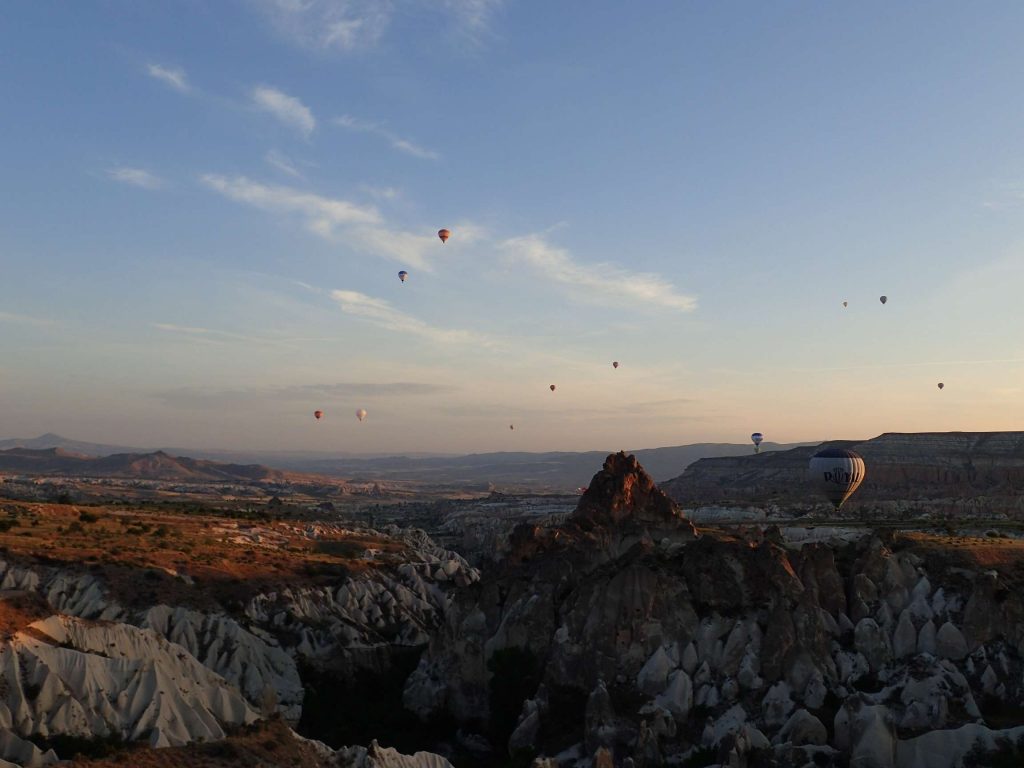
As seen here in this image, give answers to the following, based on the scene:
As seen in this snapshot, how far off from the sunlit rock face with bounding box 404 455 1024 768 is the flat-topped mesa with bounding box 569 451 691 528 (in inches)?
171

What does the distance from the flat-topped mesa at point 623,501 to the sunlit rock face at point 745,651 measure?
14.2 ft

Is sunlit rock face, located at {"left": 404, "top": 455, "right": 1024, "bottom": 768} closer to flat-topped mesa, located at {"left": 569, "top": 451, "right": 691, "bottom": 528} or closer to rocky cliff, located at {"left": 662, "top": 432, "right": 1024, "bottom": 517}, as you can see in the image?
flat-topped mesa, located at {"left": 569, "top": 451, "right": 691, "bottom": 528}

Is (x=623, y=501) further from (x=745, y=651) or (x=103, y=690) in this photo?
(x=103, y=690)

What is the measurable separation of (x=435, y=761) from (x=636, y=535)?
25.4m

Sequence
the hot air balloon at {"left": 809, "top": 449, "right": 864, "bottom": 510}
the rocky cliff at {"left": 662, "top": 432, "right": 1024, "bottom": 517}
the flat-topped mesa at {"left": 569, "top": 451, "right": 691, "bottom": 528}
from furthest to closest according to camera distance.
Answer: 1. the rocky cliff at {"left": 662, "top": 432, "right": 1024, "bottom": 517}
2. the hot air balloon at {"left": 809, "top": 449, "right": 864, "bottom": 510}
3. the flat-topped mesa at {"left": 569, "top": 451, "right": 691, "bottom": 528}

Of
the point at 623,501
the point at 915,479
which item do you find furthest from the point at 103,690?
the point at 915,479

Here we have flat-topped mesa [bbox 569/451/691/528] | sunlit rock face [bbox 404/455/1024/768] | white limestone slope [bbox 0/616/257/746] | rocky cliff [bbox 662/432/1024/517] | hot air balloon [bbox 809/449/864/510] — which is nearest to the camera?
white limestone slope [bbox 0/616/257/746]

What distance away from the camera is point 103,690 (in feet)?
101

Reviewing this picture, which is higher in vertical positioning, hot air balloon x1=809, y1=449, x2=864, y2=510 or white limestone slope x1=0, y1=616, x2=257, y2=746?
hot air balloon x1=809, y1=449, x2=864, y2=510

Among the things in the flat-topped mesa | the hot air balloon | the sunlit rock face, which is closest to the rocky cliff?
the hot air balloon

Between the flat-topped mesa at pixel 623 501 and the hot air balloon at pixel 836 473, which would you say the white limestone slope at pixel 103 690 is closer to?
the flat-topped mesa at pixel 623 501

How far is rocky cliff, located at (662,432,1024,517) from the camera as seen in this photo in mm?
120500

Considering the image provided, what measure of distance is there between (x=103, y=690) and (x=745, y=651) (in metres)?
27.3

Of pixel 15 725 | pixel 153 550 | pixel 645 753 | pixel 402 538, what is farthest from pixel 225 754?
pixel 402 538
